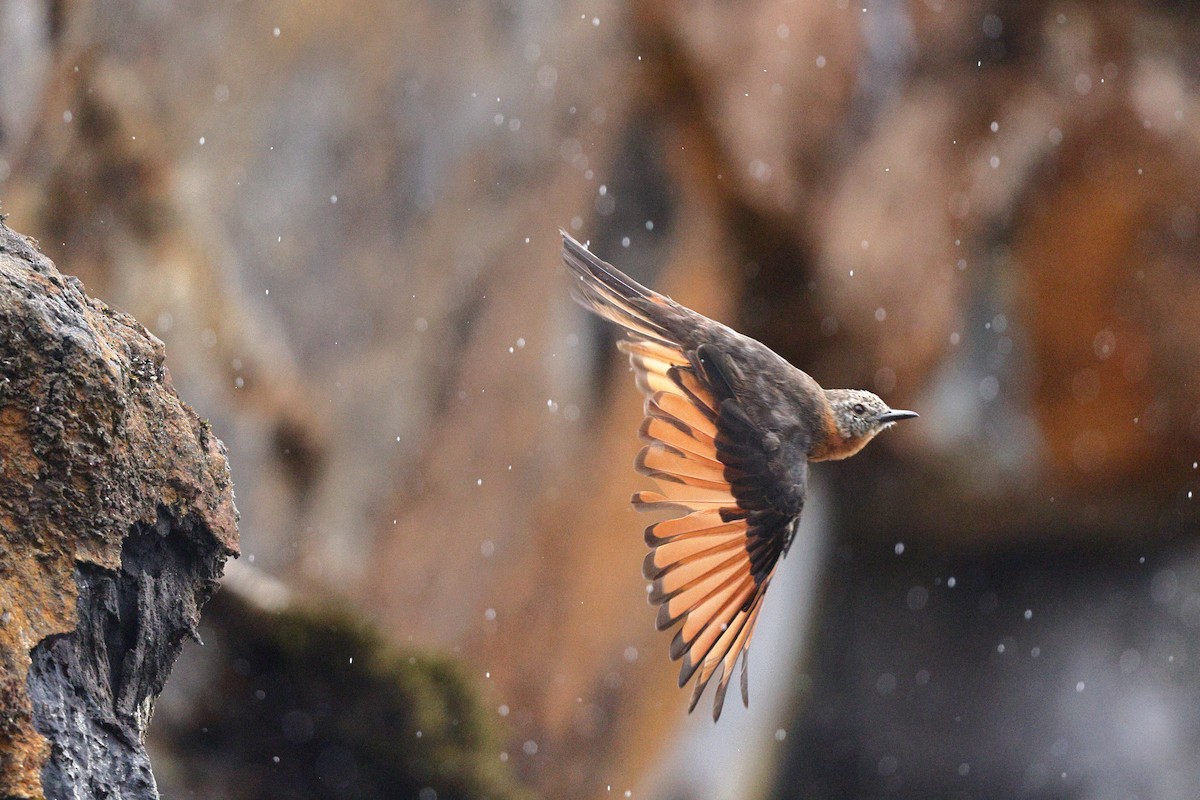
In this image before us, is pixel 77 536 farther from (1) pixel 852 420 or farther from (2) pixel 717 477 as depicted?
(1) pixel 852 420

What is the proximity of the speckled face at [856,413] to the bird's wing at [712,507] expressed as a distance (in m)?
0.18

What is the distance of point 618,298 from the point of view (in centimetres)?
298

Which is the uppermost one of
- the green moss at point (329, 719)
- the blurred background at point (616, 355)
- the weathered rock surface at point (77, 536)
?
the blurred background at point (616, 355)

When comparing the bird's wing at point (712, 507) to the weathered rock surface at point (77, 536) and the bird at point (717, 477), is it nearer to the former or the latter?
the bird at point (717, 477)

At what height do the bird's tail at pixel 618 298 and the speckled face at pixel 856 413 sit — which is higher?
the bird's tail at pixel 618 298

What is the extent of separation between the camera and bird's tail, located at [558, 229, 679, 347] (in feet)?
9.64

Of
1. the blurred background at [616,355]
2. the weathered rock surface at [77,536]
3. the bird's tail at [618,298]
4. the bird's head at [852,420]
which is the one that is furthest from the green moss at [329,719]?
the weathered rock surface at [77,536]

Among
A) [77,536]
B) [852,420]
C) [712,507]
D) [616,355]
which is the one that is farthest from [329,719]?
[77,536]

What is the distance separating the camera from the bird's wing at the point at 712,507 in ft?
9.09

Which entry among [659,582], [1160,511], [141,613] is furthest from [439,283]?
[1160,511]

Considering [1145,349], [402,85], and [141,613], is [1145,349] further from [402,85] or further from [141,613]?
[141,613]

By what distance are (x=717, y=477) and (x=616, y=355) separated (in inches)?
100

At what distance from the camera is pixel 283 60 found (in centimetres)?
452

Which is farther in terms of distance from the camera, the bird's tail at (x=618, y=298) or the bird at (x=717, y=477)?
the bird's tail at (x=618, y=298)
